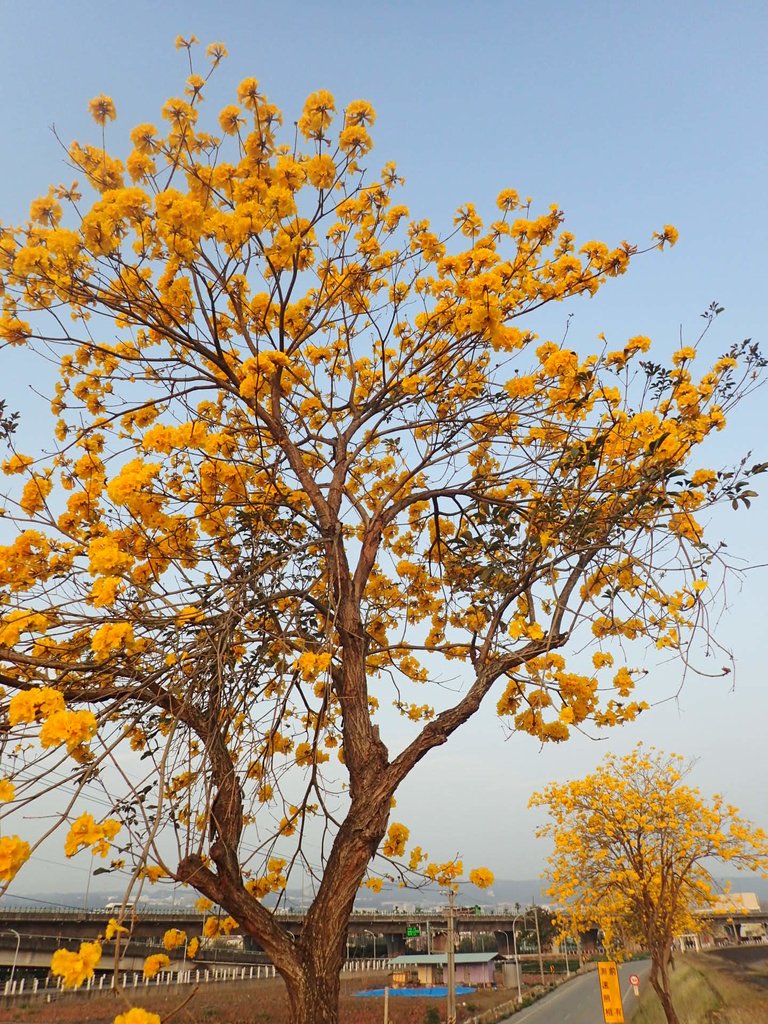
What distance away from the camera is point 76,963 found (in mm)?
1618

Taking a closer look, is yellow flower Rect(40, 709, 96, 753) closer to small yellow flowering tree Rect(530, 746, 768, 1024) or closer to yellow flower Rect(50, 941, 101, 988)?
yellow flower Rect(50, 941, 101, 988)

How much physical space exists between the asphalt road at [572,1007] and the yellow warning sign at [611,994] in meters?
8.28

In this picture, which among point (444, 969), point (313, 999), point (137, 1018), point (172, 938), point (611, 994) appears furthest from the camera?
point (444, 969)

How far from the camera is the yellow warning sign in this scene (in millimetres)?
12078

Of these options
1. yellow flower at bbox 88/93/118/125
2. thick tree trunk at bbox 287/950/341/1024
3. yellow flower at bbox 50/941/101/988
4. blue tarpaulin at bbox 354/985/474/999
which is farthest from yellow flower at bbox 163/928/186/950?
blue tarpaulin at bbox 354/985/474/999

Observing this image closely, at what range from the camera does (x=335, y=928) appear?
258 centimetres

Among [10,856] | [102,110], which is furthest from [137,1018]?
[102,110]

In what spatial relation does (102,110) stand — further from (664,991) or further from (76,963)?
(664,991)

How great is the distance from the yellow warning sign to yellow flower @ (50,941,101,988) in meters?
14.0

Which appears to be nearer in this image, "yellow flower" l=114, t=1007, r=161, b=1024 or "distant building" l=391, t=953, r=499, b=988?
"yellow flower" l=114, t=1007, r=161, b=1024

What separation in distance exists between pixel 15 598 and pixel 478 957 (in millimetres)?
46387

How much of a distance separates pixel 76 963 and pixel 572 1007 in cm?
2989

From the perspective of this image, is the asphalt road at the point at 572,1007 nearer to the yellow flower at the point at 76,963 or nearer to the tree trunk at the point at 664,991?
the tree trunk at the point at 664,991

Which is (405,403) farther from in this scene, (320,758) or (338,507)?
(320,758)
